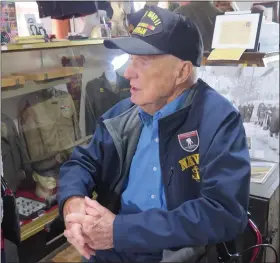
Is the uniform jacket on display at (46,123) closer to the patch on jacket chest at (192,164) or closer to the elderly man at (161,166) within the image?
the elderly man at (161,166)

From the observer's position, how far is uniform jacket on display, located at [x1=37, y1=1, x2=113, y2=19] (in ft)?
5.62

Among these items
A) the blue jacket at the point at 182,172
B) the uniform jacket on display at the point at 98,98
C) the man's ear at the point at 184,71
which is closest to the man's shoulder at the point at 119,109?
the blue jacket at the point at 182,172

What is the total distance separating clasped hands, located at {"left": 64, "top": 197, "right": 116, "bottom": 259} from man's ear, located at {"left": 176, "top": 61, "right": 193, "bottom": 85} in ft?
1.38

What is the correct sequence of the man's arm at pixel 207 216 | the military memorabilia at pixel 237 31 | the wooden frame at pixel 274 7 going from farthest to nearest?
the wooden frame at pixel 274 7 → the military memorabilia at pixel 237 31 → the man's arm at pixel 207 216

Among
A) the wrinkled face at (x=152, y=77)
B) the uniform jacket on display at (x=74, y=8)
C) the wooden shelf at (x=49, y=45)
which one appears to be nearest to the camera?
the wrinkled face at (x=152, y=77)

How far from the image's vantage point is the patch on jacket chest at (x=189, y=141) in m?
1.02

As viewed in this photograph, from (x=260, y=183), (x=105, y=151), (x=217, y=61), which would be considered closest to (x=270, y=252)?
(x=260, y=183)

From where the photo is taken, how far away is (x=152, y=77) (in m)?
1.01

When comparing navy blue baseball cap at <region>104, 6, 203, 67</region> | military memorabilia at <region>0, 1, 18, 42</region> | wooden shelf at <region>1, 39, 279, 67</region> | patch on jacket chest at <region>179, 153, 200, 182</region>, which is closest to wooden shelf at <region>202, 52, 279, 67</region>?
wooden shelf at <region>1, 39, 279, 67</region>

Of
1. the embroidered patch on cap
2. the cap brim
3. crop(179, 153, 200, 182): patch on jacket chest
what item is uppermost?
the embroidered patch on cap

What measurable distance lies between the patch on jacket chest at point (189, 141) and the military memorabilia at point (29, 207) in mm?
650

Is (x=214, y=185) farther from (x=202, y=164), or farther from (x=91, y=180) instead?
(x=91, y=180)

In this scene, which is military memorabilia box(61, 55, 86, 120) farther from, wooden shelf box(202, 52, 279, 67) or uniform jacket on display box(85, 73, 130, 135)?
wooden shelf box(202, 52, 279, 67)

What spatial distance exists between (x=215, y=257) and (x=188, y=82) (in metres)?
0.52
